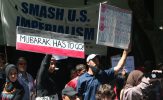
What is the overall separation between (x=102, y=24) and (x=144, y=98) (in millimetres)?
1181

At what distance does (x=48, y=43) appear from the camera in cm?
669

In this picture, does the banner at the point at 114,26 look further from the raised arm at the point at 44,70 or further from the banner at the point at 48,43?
the raised arm at the point at 44,70

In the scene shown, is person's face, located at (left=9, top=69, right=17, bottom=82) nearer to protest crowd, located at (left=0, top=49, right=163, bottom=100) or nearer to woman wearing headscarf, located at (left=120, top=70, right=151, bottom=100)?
protest crowd, located at (left=0, top=49, right=163, bottom=100)

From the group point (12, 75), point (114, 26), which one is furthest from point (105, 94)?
point (12, 75)

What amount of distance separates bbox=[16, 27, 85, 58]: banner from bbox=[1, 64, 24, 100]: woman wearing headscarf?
0.34 m

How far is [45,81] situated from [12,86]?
1.67ft

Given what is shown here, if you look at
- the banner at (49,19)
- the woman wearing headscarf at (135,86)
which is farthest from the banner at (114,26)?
the banner at (49,19)

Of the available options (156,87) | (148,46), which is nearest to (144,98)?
(156,87)

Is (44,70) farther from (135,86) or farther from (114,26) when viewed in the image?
(135,86)

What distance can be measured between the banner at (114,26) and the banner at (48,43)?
0.45 m

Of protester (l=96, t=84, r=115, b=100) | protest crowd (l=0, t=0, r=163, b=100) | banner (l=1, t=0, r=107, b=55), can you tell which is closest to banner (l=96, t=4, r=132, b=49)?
protest crowd (l=0, t=0, r=163, b=100)

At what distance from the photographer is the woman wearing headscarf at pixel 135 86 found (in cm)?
633

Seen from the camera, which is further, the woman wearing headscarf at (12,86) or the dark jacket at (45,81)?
the dark jacket at (45,81)

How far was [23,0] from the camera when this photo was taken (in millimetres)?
9273
